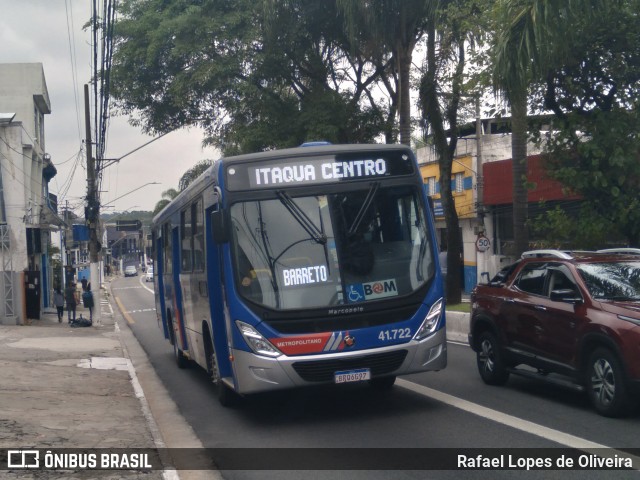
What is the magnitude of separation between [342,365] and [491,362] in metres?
3.17

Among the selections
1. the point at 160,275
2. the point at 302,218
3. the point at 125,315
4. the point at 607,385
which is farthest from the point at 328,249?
the point at 125,315

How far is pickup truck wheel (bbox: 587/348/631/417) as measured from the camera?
344 inches

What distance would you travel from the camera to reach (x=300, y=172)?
10.0 m

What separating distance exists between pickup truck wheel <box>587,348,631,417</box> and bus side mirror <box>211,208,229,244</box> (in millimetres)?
4423

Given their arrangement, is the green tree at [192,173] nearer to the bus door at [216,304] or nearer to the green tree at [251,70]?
the green tree at [251,70]

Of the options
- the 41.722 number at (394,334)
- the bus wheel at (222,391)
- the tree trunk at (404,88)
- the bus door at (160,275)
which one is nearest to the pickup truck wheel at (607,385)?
the 41.722 number at (394,334)

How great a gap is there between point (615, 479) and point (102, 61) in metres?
16.3

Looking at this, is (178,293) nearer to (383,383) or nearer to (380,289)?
(383,383)

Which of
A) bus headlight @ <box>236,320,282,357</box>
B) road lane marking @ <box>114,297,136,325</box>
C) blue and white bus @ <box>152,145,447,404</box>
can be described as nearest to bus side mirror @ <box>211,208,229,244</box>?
blue and white bus @ <box>152,145,447,404</box>

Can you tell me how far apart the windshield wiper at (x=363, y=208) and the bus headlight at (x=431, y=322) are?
133 centimetres

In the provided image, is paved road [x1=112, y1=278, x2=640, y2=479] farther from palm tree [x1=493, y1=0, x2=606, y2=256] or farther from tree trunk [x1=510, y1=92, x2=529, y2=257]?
tree trunk [x1=510, y1=92, x2=529, y2=257]

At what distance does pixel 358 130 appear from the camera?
28203 mm

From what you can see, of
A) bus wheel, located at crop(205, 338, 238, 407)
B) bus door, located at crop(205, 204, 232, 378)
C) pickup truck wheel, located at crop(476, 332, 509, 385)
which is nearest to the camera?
bus door, located at crop(205, 204, 232, 378)

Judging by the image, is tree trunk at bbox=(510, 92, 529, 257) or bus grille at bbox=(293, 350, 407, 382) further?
tree trunk at bbox=(510, 92, 529, 257)
